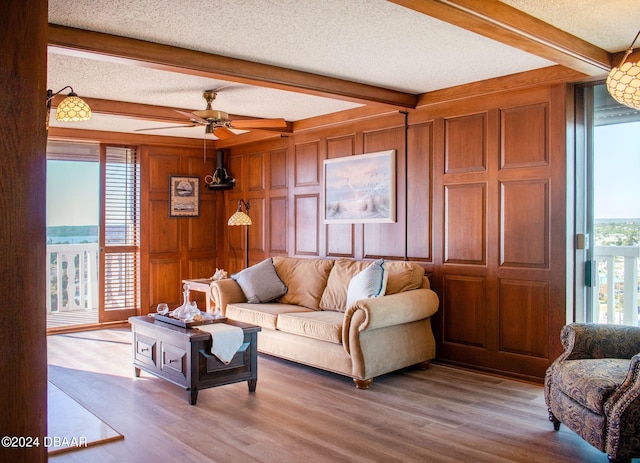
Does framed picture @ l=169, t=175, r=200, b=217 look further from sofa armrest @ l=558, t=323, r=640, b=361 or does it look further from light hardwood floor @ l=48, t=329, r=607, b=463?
sofa armrest @ l=558, t=323, r=640, b=361

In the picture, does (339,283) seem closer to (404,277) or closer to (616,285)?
(404,277)

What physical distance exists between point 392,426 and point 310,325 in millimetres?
1374

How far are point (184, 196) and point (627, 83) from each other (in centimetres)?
596

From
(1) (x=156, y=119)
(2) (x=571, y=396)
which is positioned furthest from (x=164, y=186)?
(2) (x=571, y=396)

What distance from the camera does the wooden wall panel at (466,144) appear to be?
4824 millimetres

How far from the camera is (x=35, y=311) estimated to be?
154 centimetres

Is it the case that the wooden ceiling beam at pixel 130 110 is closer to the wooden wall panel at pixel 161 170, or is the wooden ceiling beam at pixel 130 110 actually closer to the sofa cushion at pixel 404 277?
the wooden wall panel at pixel 161 170

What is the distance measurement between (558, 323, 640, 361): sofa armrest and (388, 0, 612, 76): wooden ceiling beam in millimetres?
1749

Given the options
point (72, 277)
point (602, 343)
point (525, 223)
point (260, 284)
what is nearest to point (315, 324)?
point (260, 284)

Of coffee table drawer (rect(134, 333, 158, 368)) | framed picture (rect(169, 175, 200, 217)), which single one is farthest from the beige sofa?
framed picture (rect(169, 175, 200, 217))

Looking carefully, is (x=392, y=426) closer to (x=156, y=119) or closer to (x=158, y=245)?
(x=156, y=119)

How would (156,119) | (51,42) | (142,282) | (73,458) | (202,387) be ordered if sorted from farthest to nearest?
(142,282)
(156,119)
(202,387)
(51,42)
(73,458)

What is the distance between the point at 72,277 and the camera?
8156 mm

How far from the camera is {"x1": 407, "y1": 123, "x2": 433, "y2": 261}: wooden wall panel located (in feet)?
17.1
